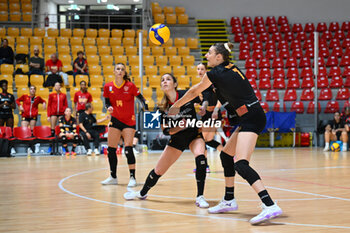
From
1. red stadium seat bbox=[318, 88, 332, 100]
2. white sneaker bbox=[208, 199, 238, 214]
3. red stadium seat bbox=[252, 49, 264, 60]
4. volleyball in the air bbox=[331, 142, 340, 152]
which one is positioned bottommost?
volleyball in the air bbox=[331, 142, 340, 152]

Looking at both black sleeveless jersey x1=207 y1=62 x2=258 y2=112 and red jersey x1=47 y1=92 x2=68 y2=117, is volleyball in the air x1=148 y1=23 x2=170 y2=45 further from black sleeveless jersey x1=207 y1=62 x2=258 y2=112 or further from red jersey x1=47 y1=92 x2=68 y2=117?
black sleeveless jersey x1=207 y1=62 x2=258 y2=112

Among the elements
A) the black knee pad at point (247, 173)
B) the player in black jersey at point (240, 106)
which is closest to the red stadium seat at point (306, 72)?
the player in black jersey at point (240, 106)

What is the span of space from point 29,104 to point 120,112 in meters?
7.80

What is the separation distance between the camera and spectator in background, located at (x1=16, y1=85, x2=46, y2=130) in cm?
1346

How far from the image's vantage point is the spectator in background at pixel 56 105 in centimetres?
1337

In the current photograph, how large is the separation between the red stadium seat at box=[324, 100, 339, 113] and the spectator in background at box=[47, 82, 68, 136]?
379 inches

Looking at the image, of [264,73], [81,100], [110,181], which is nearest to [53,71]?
[81,100]

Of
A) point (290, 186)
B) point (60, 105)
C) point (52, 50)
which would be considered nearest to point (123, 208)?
point (290, 186)

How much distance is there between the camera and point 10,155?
13078 millimetres

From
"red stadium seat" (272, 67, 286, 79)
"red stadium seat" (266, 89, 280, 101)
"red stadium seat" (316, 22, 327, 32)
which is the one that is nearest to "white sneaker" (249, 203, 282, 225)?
"red stadium seat" (266, 89, 280, 101)

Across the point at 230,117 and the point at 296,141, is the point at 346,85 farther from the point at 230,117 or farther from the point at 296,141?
the point at 230,117

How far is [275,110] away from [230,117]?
1092cm

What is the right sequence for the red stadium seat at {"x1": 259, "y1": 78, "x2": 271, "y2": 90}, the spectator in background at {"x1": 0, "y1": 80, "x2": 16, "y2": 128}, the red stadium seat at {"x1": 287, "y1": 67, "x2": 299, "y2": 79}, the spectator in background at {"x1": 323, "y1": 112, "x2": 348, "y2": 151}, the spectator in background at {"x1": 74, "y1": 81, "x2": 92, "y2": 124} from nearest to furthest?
the spectator in background at {"x1": 0, "y1": 80, "x2": 16, "y2": 128} → the spectator in background at {"x1": 74, "y1": 81, "x2": 92, "y2": 124} → the spectator in background at {"x1": 323, "y1": 112, "x2": 348, "y2": 151} → the red stadium seat at {"x1": 259, "y1": 78, "x2": 271, "y2": 90} → the red stadium seat at {"x1": 287, "y1": 67, "x2": 299, "y2": 79}

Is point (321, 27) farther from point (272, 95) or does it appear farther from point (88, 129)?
point (88, 129)
